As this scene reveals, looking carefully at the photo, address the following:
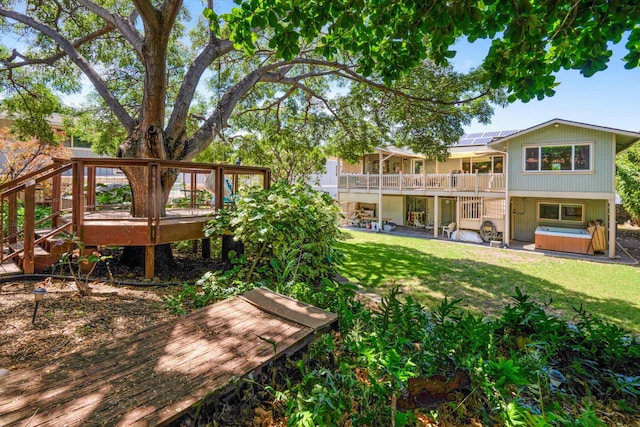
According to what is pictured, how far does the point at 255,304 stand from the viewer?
333 cm

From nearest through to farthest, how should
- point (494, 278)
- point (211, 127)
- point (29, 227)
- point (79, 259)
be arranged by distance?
point (79, 259) → point (29, 227) → point (211, 127) → point (494, 278)

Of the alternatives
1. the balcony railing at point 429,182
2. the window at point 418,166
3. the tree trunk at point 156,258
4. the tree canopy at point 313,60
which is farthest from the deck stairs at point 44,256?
the window at point 418,166

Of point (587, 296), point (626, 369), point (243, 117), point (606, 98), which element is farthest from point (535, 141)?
point (626, 369)

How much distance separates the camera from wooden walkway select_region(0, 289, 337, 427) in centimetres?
173

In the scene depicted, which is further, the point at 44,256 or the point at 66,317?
the point at 44,256

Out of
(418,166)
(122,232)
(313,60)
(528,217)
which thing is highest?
(313,60)

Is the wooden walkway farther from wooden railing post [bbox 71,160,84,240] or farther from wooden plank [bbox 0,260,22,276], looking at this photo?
wooden plank [bbox 0,260,22,276]

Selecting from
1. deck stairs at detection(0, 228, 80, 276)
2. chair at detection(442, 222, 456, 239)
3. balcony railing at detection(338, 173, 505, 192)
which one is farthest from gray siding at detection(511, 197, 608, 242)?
deck stairs at detection(0, 228, 80, 276)

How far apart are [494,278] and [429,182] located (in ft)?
31.4

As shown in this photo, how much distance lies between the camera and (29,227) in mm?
4695

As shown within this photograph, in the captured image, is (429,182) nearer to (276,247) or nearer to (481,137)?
(481,137)

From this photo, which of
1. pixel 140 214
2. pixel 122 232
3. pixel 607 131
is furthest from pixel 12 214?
pixel 607 131

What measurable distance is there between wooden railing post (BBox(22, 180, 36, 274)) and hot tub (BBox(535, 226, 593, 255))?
15.9 m

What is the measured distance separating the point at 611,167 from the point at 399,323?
14.2m
